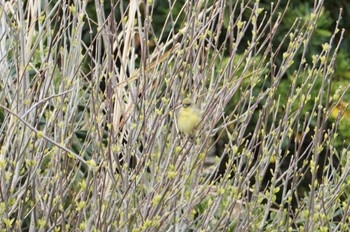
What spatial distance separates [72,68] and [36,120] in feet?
0.90

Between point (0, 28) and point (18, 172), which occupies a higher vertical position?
point (0, 28)

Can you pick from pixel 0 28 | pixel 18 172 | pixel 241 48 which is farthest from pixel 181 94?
pixel 241 48

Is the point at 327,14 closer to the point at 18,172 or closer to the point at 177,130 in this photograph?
the point at 177,130

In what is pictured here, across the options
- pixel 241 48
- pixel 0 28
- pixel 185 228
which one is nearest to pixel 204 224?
pixel 185 228

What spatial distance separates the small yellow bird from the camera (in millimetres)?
3564

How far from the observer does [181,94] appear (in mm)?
3799

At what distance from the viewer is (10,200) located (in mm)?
3424

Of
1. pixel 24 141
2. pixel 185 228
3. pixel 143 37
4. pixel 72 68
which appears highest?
pixel 143 37

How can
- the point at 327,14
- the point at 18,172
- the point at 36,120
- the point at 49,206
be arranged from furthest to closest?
the point at 327,14 < the point at 36,120 < the point at 18,172 < the point at 49,206

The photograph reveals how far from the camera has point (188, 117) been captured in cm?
356

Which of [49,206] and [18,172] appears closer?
[49,206]

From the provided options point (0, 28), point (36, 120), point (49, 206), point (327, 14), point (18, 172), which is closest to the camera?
point (49, 206)

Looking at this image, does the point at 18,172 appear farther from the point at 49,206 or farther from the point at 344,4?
the point at 344,4

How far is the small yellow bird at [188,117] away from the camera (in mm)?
3564
